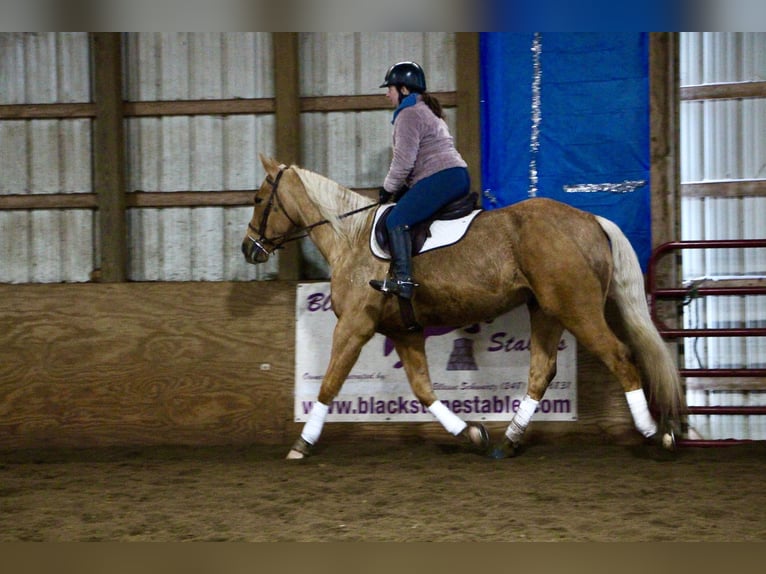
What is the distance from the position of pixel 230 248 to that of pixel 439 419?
2427 millimetres

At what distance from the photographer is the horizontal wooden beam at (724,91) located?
6.51 m

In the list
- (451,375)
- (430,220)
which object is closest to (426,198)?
(430,220)

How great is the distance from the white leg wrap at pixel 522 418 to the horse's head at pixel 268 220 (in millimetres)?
2138

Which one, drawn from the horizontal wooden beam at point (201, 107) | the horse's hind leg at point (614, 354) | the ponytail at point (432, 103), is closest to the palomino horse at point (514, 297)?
the horse's hind leg at point (614, 354)

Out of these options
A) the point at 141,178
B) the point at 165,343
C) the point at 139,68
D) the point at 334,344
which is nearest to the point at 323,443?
the point at 334,344

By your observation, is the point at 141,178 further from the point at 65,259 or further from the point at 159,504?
the point at 159,504

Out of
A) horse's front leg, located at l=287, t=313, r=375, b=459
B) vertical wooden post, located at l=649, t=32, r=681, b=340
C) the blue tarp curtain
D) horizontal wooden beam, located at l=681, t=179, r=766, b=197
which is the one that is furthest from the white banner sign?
horizontal wooden beam, located at l=681, t=179, r=766, b=197

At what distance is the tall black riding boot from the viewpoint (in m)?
5.68

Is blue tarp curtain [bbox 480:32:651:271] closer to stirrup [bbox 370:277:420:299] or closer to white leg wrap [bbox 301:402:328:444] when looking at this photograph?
stirrup [bbox 370:277:420:299]

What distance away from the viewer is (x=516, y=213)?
5.85m

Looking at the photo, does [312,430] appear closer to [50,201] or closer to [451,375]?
[451,375]

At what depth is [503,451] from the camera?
602cm

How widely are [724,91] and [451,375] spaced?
2.99 metres

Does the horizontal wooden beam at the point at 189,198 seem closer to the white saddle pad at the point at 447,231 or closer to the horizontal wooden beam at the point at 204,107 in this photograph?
the horizontal wooden beam at the point at 204,107
